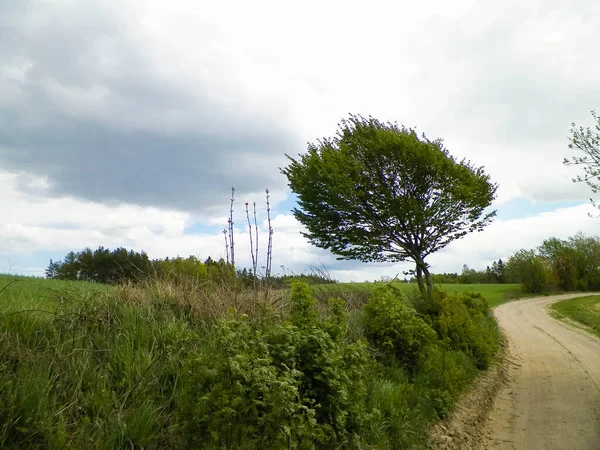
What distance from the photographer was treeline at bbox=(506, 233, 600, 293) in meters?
54.4

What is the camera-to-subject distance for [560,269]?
5681cm

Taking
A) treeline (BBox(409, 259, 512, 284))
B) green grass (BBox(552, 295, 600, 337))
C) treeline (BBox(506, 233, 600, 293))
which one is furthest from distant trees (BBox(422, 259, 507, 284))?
green grass (BBox(552, 295, 600, 337))

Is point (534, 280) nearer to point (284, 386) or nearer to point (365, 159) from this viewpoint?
point (365, 159)

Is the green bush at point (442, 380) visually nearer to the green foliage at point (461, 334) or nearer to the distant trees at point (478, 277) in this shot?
the green foliage at point (461, 334)

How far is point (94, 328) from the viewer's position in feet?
19.6

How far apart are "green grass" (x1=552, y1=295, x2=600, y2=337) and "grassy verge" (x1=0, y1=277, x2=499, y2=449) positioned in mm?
20375

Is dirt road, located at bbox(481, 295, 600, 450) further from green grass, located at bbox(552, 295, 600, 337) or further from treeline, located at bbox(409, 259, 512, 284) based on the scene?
treeline, located at bbox(409, 259, 512, 284)

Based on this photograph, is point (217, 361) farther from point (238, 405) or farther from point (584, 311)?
point (584, 311)

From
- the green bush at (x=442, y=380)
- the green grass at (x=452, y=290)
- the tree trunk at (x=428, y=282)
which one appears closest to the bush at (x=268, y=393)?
the green bush at (x=442, y=380)

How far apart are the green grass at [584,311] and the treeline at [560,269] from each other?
37.4 feet

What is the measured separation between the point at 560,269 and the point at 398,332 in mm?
55531

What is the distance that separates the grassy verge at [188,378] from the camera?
4.09m

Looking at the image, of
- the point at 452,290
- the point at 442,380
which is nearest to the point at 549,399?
the point at 442,380

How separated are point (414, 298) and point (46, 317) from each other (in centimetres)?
1164
